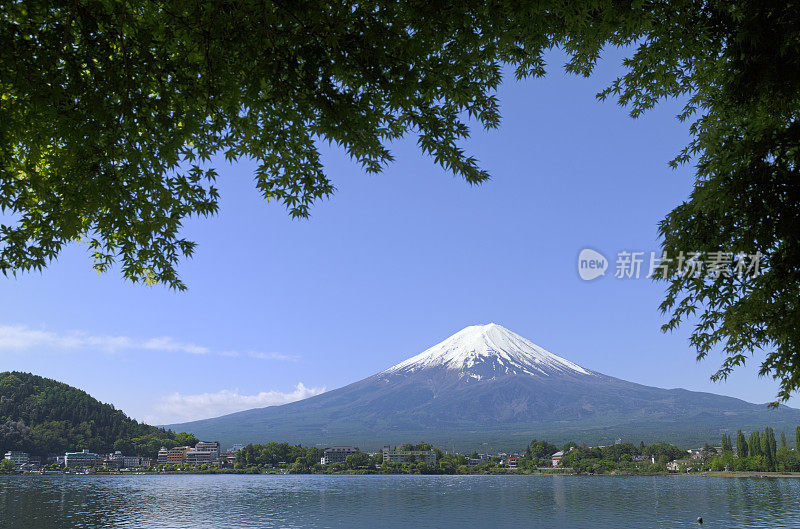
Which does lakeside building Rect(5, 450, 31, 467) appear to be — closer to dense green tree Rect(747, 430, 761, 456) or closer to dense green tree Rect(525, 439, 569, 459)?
dense green tree Rect(525, 439, 569, 459)

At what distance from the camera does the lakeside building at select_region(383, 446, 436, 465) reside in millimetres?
126625

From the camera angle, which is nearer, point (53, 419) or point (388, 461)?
point (53, 419)

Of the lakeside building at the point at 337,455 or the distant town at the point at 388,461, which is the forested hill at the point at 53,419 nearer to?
the distant town at the point at 388,461

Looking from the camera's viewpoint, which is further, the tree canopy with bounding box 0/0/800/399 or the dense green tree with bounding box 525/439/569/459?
the dense green tree with bounding box 525/439/569/459

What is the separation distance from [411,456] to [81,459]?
82.2 meters

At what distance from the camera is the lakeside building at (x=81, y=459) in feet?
406

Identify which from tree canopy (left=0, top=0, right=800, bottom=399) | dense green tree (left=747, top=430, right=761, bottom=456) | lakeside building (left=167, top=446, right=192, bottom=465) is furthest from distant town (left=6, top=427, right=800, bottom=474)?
tree canopy (left=0, top=0, right=800, bottom=399)

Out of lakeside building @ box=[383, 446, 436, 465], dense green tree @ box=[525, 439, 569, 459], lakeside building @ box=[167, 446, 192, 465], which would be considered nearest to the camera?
lakeside building @ box=[383, 446, 436, 465]

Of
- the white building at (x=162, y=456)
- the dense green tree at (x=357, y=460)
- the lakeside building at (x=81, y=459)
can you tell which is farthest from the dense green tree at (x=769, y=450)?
the lakeside building at (x=81, y=459)

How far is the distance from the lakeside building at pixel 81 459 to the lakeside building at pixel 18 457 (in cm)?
888

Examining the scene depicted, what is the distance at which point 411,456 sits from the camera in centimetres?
12569

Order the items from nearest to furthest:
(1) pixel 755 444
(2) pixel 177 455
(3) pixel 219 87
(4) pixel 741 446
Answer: (3) pixel 219 87
(1) pixel 755 444
(4) pixel 741 446
(2) pixel 177 455

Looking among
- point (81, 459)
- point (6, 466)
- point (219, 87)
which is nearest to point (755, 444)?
point (219, 87)

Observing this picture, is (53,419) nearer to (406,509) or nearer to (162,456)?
(162,456)
